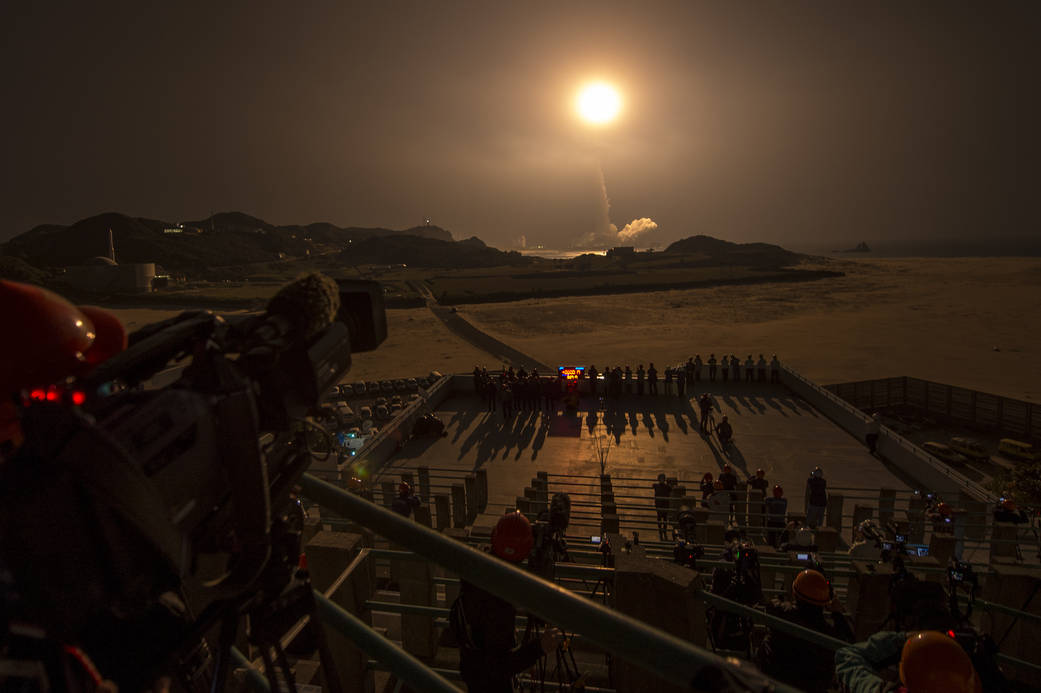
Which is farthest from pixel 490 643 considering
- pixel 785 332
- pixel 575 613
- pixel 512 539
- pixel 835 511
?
pixel 785 332

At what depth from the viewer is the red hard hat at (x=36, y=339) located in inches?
53.1

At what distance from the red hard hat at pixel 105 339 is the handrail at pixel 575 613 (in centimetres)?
108

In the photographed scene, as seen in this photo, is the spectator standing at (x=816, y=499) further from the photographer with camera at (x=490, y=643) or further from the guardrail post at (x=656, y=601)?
the photographer with camera at (x=490, y=643)

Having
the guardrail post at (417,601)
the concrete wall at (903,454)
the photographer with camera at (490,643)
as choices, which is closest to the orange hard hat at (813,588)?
the photographer with camera at (490,643)

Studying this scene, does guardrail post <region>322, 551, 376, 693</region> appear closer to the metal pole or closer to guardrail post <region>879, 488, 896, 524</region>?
the metal pole

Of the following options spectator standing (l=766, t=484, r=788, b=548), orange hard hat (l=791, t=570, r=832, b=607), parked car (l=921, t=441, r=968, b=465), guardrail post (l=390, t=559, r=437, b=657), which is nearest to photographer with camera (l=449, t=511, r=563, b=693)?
guardrail post (l=390, t=559, r=437, b=657)

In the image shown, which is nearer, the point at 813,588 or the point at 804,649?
the point at 804,649

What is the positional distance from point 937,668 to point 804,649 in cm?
170

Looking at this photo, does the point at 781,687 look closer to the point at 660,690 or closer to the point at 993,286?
the point at 660,690

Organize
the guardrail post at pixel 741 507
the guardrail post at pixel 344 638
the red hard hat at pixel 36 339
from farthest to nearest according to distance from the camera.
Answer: the guardrail post at pixel 741 507 → the guardrail post at pixel 344 638 → the red hard hat at pixel 36 339

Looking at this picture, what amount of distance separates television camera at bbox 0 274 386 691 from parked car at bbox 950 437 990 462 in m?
25.4

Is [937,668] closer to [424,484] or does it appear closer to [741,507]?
[741,507]

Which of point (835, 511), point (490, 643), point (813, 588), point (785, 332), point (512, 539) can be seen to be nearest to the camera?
point (490, 643)

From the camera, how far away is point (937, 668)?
2.84 meters
